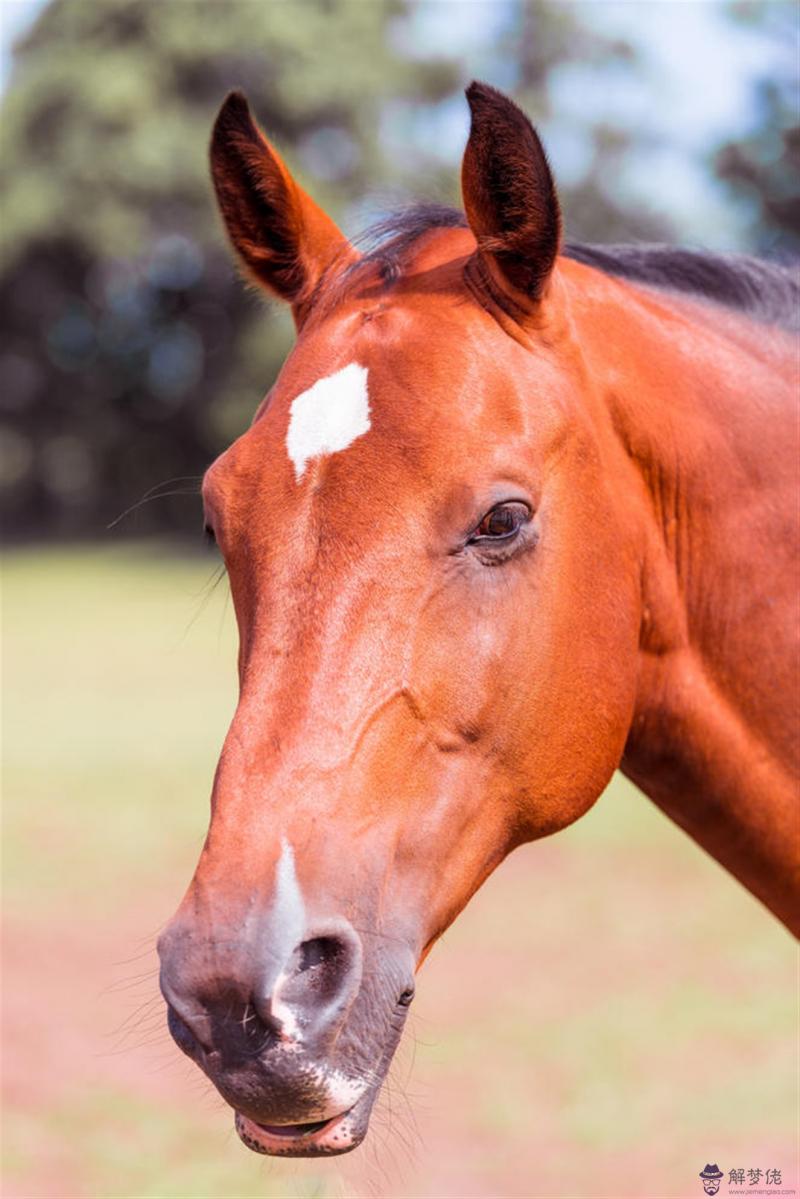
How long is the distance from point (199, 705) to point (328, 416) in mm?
13506

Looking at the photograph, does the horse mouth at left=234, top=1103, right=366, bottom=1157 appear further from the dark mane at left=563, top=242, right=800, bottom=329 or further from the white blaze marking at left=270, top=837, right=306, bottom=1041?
the dark mane at left=563, top=242, right=800, bottom=329

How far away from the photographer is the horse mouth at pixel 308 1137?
6.72 feet

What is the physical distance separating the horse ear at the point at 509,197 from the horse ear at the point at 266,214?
19.8 inches

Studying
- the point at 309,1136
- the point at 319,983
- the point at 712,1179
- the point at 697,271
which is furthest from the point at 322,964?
the point at 712,1179

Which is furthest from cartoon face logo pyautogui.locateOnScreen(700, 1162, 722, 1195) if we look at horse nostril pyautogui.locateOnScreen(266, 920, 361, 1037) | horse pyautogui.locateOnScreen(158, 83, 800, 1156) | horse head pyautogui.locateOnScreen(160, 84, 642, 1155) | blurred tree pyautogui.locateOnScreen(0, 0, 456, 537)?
blurred tree pyautogui.locateOnScreen(0, 0, 456, 537)

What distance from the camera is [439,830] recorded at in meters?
2.30

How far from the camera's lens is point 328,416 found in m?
2.39

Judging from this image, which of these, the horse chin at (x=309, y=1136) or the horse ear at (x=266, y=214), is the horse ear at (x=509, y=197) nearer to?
the horse ear at (x=266, y=214)

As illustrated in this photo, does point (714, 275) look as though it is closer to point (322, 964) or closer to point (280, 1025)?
point (322, 964)

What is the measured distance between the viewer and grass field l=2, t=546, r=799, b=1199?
520 centimetres

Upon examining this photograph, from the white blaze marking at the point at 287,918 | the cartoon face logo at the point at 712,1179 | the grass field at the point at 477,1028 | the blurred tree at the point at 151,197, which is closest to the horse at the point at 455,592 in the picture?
the white blaze marking at the point at 287,918

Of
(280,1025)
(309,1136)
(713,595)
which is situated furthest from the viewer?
(713,595)

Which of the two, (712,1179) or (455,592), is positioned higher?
(455,592)

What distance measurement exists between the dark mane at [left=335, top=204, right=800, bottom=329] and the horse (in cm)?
1
